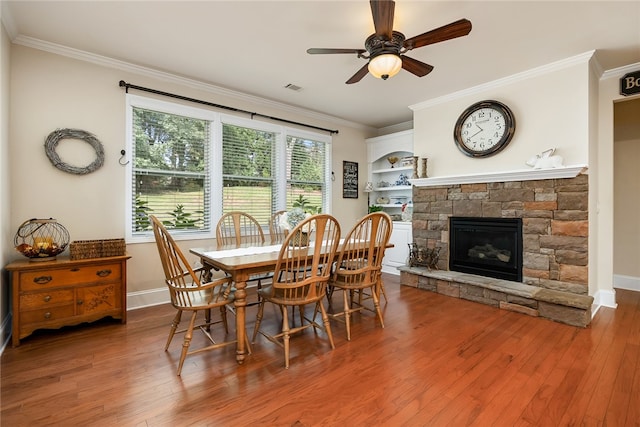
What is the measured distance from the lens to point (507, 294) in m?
3.22

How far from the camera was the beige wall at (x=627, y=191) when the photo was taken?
4.03m

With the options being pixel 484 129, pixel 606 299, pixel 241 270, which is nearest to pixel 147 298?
pixel 241 270

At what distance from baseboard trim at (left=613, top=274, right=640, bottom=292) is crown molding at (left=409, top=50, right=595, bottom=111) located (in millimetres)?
3138

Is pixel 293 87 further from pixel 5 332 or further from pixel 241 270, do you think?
pixel 5 332

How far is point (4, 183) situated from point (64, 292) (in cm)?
105

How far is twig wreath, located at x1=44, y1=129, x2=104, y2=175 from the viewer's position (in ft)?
9.22

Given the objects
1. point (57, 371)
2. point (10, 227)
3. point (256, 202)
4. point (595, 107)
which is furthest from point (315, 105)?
point (57, 371)

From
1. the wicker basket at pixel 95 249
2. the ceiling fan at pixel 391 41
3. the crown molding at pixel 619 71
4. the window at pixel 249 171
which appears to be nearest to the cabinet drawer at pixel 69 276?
the wicker basket at pixel 95 249

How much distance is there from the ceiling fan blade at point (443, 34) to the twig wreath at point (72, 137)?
123 inches

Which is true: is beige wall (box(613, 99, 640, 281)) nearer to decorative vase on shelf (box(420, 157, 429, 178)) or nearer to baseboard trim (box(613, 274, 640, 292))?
baseboard trim (box(613, 274, 640, 292))

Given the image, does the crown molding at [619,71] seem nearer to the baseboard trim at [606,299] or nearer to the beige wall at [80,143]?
the baseboard trim at [606,299]

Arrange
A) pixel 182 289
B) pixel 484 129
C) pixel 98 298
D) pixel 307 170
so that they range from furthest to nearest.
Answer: pixel 307 170 < pixel 484 129 < pixel 98 298 < pixel 182 289

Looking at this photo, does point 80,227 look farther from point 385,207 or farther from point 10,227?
point 385,207

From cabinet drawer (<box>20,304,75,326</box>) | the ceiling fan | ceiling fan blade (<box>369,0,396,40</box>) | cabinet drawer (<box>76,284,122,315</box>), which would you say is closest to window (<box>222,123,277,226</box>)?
cabinet drawer (<box>76,284,122,315</box>)
